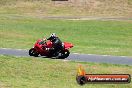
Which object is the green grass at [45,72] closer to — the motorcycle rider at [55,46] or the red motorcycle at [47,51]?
the red motorcycle at [47,51]

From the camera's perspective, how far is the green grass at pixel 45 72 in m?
19.7

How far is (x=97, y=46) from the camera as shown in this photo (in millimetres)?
37344

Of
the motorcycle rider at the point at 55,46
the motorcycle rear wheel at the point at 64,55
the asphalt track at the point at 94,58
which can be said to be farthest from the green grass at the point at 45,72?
the motorcycle rider at the point at 55,46

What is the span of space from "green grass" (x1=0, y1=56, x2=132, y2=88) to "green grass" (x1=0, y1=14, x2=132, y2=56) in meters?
7.54

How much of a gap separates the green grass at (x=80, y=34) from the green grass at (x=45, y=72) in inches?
297

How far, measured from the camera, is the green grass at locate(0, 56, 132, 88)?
19.7m

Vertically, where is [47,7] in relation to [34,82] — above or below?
below

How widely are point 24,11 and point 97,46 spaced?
43073 millimetres


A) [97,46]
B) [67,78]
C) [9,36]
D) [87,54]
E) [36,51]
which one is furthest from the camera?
[9,36]

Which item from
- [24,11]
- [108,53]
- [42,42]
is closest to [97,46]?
[108,53]

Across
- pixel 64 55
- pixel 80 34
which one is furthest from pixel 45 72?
pixel 80 34

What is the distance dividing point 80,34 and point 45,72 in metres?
25.7

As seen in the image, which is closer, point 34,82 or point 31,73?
point 34,82

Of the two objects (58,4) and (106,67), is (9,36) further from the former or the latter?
(58,4)
